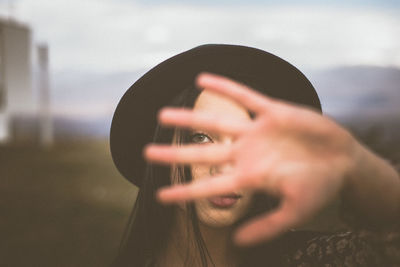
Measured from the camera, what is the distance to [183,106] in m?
1.57

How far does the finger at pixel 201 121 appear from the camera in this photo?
2.51ft

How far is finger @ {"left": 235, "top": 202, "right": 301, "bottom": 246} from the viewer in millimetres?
691

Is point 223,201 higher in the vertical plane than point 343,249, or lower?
higher

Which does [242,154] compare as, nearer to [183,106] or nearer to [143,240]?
[183,106]

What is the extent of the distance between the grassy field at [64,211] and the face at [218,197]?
59cm

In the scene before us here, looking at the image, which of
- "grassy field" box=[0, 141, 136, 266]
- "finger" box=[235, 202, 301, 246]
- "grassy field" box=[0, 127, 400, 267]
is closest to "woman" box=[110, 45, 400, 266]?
"finger" box=[235, 202, 301, 246]

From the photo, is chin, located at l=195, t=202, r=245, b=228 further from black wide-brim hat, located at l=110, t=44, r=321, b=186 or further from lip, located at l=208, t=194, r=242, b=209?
black wide-brim hat, located at l=110, t=44, r=321, b=186

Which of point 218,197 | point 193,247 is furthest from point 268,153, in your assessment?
point 193,247

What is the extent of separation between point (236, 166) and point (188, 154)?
0.10 meters

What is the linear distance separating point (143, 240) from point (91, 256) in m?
3.40

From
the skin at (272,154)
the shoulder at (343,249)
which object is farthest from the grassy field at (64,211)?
the skin at (272,154)

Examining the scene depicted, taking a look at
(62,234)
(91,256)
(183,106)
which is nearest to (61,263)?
(91,256)

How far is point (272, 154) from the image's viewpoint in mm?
776

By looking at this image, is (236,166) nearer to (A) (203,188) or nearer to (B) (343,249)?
(A) (203,188)
